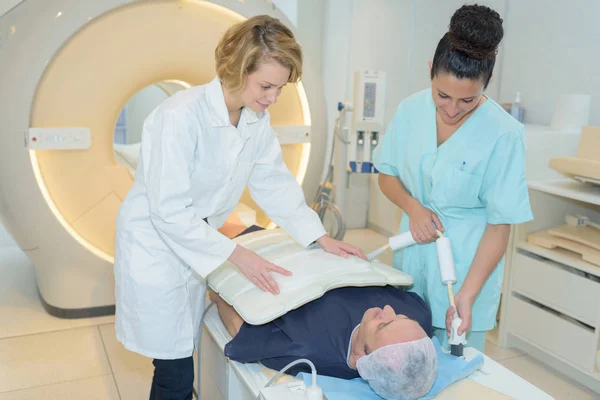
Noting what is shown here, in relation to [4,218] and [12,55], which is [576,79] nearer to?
[12,55]

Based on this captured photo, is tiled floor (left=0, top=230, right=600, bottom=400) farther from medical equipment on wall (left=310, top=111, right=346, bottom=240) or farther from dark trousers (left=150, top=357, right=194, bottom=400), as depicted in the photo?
medical equipment on wall (left=310, top=111, right=346, bottom=240)

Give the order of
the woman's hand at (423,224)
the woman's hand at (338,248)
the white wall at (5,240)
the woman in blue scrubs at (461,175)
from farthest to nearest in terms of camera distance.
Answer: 1. the white wall at (5,240)
2. the woman's hand at (338,248)
3. the woman's hand at (423,224)
4. the woman in blue scrubs at (461,175)

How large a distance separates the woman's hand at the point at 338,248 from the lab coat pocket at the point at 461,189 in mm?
290

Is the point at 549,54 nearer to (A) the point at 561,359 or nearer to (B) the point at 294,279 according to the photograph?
(A) the point at 561,359

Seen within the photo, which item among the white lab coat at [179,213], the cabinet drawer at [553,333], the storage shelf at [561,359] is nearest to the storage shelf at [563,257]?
the cabinet drawer at [553,333]

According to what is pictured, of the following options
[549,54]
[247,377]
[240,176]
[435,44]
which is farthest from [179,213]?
[435,44]

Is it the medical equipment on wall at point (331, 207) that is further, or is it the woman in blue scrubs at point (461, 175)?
the medical equipment on wall at point (331, 207)

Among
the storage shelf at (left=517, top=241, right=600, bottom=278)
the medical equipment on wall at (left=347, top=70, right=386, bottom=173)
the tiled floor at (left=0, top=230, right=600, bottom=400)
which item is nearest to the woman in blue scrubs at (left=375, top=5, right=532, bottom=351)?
the storage shelf at (left=517, top=241, right=600, bottom=278)

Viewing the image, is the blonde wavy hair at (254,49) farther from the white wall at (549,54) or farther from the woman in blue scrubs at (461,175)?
the white wall at (549,54)

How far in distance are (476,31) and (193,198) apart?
A: 0.79 metres

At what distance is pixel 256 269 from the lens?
4.74 feet

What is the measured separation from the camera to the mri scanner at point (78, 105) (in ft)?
7.84

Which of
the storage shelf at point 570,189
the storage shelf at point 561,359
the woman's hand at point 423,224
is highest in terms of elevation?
the woman's hand at point 423,224

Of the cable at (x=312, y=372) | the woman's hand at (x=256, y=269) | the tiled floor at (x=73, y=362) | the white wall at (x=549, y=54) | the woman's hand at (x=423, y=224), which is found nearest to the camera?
the cable at (x=312, y=372)
